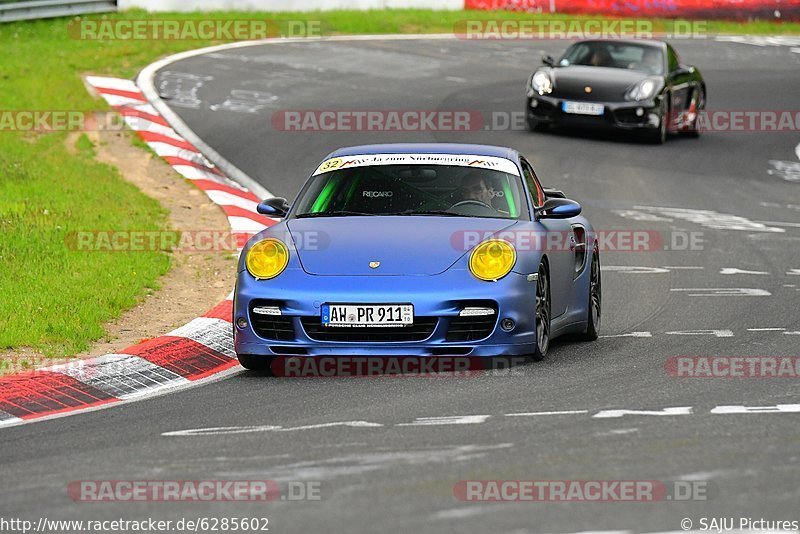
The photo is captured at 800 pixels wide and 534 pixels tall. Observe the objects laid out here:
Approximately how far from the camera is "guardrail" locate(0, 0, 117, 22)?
25.3m

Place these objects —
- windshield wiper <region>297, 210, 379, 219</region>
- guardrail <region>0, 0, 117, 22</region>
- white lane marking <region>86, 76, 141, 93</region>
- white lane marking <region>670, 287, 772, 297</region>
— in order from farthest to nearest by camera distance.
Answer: guardrail <region>0, 0, 117, 22</region> → white lane marking <region>86, 76, 141, 93</region> → white lane marking <region>670, 287, 772, 297</region> → windshield wiper <region>297, 210, 379, 219</region>

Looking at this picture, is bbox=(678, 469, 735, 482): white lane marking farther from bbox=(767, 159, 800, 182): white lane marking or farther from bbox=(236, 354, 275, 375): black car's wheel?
bbox=(767, 159, 800, 182): white lane marking

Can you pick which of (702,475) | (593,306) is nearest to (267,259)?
(593,306)

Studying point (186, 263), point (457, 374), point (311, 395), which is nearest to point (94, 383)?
point (311, 395)

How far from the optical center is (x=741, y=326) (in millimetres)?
10445

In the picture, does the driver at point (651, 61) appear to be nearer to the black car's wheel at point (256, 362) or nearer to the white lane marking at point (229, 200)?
the white lane marking at point (229, 200)

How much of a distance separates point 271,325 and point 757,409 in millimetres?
2732

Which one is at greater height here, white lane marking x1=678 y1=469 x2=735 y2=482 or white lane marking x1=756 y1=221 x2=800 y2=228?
white lane marking x1=678 y1=469 x2=735 y2=482

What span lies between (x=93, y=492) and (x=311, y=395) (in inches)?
89.8

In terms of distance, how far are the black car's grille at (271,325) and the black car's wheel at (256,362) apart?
16cm

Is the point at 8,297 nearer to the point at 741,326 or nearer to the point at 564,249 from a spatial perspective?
the point at 564,249

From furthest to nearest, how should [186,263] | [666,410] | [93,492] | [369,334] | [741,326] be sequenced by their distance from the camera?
[186,263], [741,326], [369,334], [666,410], [93,492]

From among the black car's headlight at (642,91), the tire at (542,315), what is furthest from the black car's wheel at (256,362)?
the black car's headlight at (642,91)

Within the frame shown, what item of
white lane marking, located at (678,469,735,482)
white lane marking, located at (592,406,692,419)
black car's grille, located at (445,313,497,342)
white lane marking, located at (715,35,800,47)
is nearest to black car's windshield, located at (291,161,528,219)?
black car's grille, located at (445,313,497,342)
